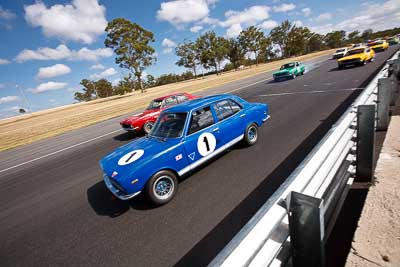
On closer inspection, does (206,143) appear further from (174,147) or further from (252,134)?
(252,134)

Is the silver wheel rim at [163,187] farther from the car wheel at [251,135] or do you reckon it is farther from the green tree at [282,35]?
the green tree at [282,35]

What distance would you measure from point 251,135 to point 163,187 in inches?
119

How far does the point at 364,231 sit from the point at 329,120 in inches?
206

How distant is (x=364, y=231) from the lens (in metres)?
2.20

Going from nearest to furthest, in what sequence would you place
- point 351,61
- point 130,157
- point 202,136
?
1. point 130,157
2. point 202,136
3. point 351,61

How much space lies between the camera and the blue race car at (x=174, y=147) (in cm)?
358

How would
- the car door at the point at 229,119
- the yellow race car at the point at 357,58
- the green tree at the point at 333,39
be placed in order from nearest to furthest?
the car door at the point at 229,119, the yellow race car at the point at 357,58, the green tree at the point at 333,39

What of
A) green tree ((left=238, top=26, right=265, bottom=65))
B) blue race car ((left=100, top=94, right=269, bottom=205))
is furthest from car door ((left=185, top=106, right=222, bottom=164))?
green tree ((left=238, top=26, right=265, bottom=65))

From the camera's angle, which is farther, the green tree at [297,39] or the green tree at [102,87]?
the green tree at [102,87]

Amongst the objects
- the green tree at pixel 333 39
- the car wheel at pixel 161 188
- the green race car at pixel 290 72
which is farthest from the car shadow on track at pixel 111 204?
the green tree at pixel 333 39

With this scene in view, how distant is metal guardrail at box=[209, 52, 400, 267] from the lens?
134 centimetres

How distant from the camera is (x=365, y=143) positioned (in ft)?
9.86

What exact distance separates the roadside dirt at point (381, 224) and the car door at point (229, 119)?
2754 mm

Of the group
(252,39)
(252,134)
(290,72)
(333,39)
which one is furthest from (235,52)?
(252,134)
